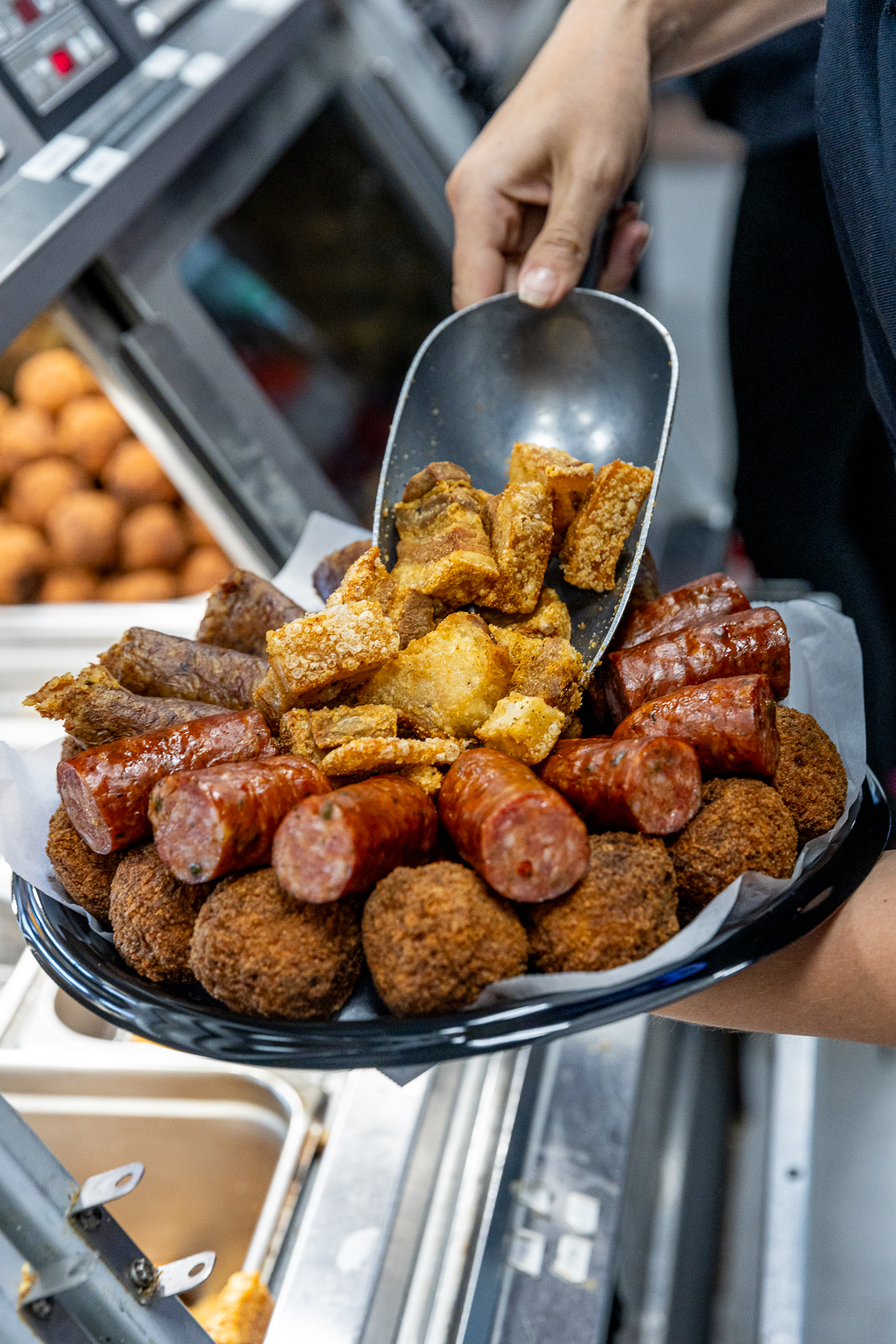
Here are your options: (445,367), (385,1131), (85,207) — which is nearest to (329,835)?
(385,1131)

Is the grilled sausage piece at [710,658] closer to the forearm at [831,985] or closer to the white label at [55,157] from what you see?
the forearm at [831,985]

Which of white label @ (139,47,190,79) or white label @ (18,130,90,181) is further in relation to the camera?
white label @ (139,47,190,79)

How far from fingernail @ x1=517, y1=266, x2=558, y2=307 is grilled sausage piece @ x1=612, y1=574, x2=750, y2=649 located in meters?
0.64

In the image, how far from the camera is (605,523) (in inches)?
60.2

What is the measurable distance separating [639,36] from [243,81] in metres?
1.42

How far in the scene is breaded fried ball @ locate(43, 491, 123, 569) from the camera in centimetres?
250

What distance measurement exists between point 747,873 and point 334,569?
0.92 m

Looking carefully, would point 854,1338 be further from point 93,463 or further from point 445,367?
point 93,463

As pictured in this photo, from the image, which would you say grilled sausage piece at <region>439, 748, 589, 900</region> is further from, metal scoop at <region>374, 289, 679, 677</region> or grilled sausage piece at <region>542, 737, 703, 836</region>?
metal scoop at <region>374, 289, 679, 677</region>

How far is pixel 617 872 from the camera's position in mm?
1056

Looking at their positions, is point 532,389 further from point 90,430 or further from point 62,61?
point 62,61

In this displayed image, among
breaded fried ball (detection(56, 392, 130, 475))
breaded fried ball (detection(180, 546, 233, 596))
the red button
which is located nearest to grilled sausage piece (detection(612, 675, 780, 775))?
breaded fried ball (detection(180, 546, 233, 596))

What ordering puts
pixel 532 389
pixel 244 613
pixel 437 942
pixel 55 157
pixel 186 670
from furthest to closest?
1. pixel 55 157
2. pixel 532 389
3. pixel 244 613
4. pixel 186 670
5. pixel 437 942

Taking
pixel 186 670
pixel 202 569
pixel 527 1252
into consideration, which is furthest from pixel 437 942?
pixel 202 569
